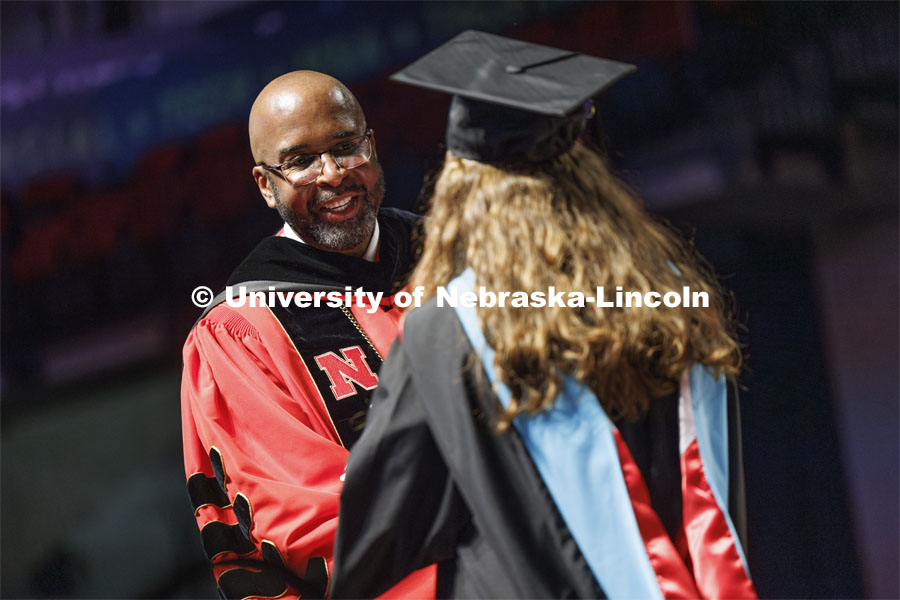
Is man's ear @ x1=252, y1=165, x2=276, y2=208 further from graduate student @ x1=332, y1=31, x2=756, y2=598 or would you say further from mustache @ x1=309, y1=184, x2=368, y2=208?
graduate student @ x1=332, y1=31, x2=756, y2=598

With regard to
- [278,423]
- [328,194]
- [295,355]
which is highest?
[328,194]

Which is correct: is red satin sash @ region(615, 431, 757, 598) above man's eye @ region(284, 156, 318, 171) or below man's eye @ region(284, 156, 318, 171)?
below

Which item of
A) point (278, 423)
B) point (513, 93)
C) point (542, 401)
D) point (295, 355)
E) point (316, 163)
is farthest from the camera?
point (316, 163)

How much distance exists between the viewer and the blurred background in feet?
11.4

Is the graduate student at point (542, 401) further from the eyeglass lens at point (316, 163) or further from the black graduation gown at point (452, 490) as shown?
the eyeglass lens at point (316, 163)

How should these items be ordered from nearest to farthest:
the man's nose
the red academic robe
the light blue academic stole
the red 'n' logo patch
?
1. the light blue academic stole
2. the red academic robe
3. the red 'n' logo patch
4. the man's nose

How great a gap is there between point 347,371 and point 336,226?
1.40 ft

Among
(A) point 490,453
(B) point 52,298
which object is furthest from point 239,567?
(B) point 52,298

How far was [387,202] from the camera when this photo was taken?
374cm

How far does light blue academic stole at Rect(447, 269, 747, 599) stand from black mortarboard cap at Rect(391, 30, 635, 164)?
0.31 metres

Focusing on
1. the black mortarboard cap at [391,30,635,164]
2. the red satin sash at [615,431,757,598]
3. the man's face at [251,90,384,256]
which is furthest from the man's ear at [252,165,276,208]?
the red satin sash at [615,431,757,598]

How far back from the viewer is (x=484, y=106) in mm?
1636

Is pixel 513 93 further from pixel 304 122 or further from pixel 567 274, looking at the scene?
pixel 304 122

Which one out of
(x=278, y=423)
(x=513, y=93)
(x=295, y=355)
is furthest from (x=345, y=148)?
(x=513, y=93)
